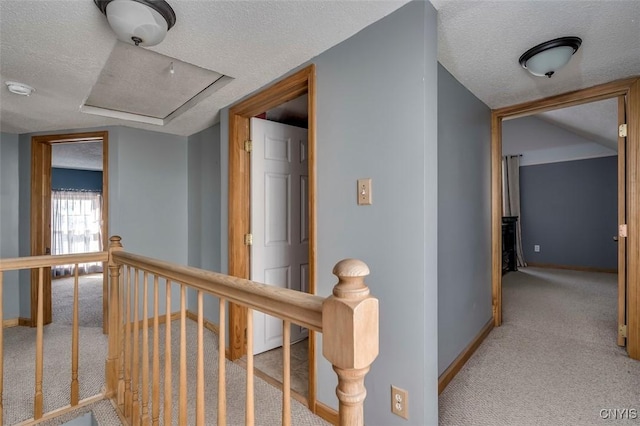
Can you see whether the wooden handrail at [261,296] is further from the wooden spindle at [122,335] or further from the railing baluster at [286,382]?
the wooden spindle at [122,335]

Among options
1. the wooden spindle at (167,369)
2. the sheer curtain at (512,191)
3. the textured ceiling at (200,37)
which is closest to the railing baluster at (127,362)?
the wooden spindle at (167,369)

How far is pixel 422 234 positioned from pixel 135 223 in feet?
10.1

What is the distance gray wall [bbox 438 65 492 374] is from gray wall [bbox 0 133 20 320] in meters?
4.35

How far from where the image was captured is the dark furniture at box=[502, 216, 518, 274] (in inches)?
223

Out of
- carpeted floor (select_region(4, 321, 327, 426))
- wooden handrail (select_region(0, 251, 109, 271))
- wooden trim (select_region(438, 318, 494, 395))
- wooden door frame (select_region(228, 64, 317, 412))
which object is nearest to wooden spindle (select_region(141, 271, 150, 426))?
carpeted floor (select_region(4, 321, 327, 426))

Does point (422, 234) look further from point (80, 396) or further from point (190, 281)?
point (80, 396)

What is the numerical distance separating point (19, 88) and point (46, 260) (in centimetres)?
131

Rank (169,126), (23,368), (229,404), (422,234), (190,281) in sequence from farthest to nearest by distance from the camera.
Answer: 1. (169,126)
2. (23,368)
3. (229,404)
4. (422,234)
5. (190,281)

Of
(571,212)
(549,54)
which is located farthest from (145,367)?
(571,212)

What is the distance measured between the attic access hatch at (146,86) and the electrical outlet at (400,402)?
7.07ft

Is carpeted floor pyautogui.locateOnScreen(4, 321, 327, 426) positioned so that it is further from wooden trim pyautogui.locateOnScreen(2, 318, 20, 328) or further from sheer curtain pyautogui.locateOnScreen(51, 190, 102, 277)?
sheer curtain pyautogui.locateOnScreen(51, 190, 102, 277)

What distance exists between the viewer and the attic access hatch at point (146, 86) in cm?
194

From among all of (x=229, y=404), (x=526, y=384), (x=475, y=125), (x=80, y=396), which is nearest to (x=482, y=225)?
(x=475, y=125)

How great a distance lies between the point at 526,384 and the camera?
2018 mm
